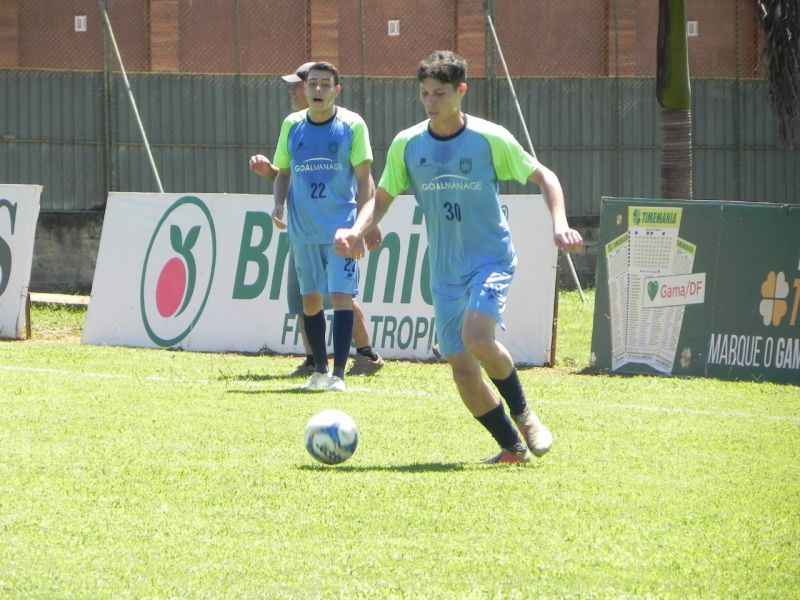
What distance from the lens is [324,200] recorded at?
38.8 ft

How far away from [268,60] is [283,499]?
2663 centimetres

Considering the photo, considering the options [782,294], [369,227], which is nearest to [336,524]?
[369,227]

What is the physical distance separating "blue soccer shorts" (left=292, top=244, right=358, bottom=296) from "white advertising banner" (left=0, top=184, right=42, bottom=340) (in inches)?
180

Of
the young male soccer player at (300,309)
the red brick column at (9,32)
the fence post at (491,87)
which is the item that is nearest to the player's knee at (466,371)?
the young male soccer player at (300,309)

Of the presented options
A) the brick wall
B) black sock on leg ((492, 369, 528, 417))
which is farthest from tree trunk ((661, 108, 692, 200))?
the brick wall

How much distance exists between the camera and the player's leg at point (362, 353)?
1273cm

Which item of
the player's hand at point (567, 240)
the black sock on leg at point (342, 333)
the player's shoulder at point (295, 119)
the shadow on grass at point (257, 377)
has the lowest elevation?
the shadow on grass at point (257, 377)

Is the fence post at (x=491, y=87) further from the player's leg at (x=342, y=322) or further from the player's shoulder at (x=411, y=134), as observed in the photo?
the player's shoulder at (x=411, y=134)

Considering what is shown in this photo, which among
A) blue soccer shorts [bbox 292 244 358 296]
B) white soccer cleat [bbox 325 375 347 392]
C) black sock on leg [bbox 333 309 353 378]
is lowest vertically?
white soccer cleat [bbox 325 375 347 392]

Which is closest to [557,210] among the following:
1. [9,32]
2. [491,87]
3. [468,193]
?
[468,193]

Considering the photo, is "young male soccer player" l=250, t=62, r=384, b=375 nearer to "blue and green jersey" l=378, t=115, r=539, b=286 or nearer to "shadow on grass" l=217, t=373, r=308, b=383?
"shadow on grass" l=217, t=373, r=308, b=383

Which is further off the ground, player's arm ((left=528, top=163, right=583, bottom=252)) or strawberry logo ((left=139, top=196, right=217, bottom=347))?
player's arm ((left=528, top=163, right=583, bottom=252))

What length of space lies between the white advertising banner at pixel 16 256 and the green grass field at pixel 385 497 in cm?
390

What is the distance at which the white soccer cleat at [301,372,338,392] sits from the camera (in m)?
11.3
